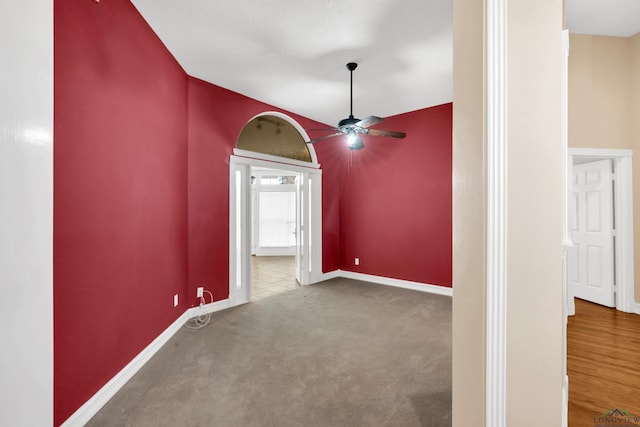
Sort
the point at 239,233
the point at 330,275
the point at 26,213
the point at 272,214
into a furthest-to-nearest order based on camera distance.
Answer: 1. the point at 272,214
2. the point at 330,275
3. the point at 239,233
4. the point at 26,213

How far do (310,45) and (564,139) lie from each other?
248 centimetres

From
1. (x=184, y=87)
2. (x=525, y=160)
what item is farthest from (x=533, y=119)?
(x=184, y=87)

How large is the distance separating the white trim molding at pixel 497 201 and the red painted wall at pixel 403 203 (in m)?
3.52

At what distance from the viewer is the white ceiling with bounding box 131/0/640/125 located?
2.31 metres

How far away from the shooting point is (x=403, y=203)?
4844 mm

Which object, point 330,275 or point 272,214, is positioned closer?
point 330,275

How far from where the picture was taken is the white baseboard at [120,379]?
169 cm

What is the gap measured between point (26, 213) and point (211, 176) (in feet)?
8.96

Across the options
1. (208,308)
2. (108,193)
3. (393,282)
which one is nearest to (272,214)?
(393,282)

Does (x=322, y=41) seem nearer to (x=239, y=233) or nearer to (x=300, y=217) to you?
(x=239, y=233)

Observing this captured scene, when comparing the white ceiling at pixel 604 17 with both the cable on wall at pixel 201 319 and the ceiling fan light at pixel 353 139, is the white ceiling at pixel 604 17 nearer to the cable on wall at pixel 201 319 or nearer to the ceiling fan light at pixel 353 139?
the ceiling fan light at pixel 353 139

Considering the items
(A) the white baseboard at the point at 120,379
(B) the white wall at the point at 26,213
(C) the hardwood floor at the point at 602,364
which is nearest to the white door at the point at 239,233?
(A) the white baseboard at the point at 120,379

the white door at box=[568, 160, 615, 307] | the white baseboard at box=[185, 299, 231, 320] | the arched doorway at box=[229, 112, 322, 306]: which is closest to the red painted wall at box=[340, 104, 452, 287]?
the arched doorway at box=[229, 112, 322, 306]

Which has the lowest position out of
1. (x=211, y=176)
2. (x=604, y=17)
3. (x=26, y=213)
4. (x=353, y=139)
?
(x=26, y=213)
